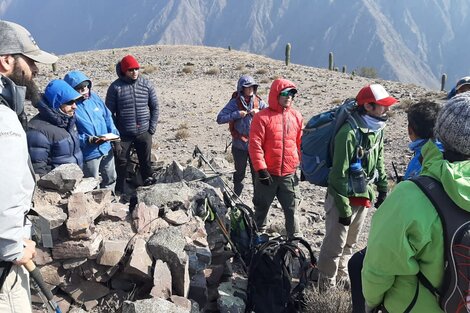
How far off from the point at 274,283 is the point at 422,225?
2124 millimetres

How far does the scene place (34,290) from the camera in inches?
135

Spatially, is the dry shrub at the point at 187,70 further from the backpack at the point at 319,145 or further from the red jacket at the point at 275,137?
the backpack at the point at 319,145

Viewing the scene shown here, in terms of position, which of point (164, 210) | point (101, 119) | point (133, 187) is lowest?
point (133, 187)

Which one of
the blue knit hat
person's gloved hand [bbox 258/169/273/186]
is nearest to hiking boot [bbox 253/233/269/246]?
person's gloved hand [bbox 258/169/273/186]

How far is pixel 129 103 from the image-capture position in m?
6.09

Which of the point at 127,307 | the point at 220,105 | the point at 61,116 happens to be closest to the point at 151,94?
the point at 61,116

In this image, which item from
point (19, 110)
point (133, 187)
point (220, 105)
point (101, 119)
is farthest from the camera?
point (220, 105)

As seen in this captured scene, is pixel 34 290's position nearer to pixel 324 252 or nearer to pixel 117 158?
pixel 324 252

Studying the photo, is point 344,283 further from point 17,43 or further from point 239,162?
point 17,43

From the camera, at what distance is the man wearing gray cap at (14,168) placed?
81.9 inches

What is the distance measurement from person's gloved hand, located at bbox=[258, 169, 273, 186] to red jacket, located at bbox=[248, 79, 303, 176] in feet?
0.16

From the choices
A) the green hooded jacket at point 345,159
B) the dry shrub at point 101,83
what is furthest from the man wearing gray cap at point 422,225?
the dry shrub at point 101,83

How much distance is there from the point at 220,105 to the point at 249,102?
10.1 m

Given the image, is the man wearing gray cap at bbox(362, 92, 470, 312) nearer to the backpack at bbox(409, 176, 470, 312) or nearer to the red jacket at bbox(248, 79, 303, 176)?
the backpack at bbox(409, 176, 470, 312)
